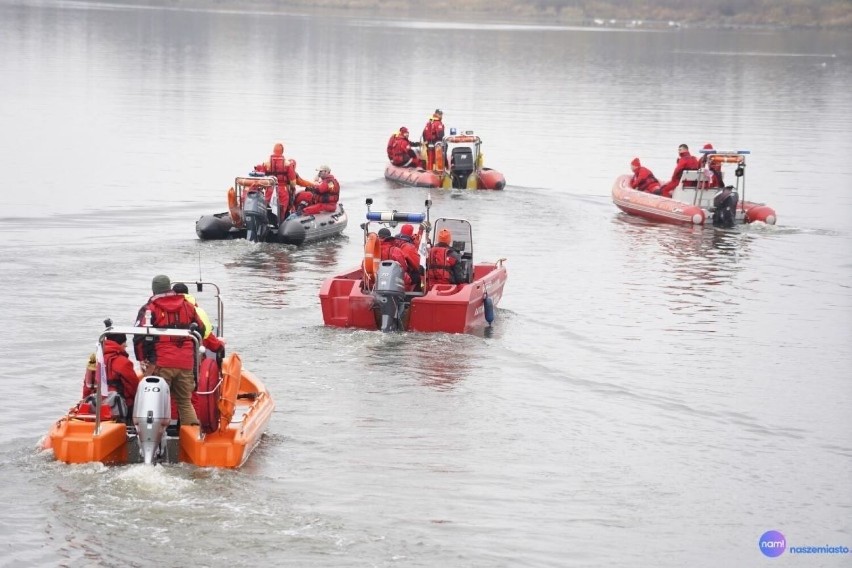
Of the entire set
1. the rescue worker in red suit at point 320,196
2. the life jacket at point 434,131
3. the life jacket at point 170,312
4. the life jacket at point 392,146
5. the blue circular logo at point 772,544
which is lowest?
the blue circular logo at point 772,544

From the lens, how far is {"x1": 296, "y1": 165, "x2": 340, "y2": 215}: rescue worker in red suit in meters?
28.2

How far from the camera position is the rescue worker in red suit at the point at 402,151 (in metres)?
36.8

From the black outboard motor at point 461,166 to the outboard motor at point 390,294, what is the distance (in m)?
15.9

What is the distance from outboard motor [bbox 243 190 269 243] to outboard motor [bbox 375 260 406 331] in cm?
742

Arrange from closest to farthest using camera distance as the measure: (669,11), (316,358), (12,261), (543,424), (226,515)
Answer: (226,515), (543,424), (316,358), (12,261), (669,11)

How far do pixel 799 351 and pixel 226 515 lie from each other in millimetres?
11293

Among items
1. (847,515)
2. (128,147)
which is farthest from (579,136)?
(847,515)

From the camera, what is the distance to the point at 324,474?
1423 cm

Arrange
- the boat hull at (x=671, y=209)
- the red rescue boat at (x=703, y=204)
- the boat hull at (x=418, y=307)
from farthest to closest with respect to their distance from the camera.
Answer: the boat hull at (x=671, y=209), the red rescue boat at (x=703, y=204), the boat hull at (x=418, y=307)

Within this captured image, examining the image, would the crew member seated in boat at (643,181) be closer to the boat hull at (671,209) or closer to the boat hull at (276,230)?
the boat hull at (671,209)

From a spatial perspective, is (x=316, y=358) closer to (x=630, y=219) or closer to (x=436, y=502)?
(x=436, y=502)

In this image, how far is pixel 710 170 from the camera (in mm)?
31938

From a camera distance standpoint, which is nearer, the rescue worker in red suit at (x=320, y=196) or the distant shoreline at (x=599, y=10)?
the rescue worker in red suit at (x=320, y=196)

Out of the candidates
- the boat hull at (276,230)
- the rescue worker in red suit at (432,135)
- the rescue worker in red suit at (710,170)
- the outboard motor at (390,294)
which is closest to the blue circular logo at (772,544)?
the outboard motor at (390,294)
